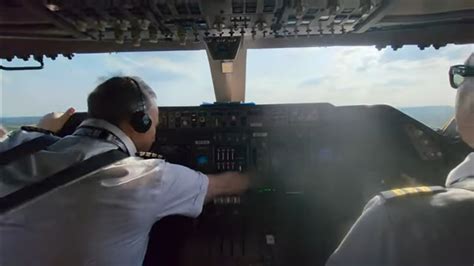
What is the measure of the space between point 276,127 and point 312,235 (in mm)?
547

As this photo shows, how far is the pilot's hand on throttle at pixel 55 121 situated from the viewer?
6.75 ft

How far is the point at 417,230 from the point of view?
0.74 meters

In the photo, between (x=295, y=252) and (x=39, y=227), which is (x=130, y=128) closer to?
(x=39, y=227)

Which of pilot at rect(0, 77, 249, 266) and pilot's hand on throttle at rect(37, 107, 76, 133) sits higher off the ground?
pilot's hand on throttle at rect(37, 107, 76, 133)

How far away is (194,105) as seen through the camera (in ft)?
6.59

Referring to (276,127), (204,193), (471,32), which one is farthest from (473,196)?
(471,32)

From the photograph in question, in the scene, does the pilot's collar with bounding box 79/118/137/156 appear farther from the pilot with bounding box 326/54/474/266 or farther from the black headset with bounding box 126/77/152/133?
the pilot with bounding box 326/54/474/266

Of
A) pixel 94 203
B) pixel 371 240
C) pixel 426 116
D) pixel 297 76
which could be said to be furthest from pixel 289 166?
pixel 371 240

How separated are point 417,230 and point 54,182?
90 cm

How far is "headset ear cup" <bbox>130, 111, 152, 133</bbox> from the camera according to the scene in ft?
4.67

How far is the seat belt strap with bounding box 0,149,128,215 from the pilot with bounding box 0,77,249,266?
1 centimetres

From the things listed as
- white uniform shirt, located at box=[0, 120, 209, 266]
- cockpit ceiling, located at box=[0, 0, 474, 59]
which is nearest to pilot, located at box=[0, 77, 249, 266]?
white uniform shirt, located at box=[0, 120, 209, 266]

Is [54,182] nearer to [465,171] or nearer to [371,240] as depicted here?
[371,240]

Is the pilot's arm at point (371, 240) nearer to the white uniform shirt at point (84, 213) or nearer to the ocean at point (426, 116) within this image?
the white uniform shirt at point (84, 213)
